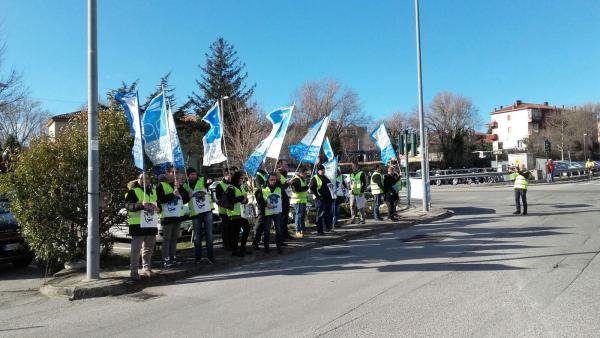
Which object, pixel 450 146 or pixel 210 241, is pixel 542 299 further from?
pixel 450 146

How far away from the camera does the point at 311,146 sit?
13.8 m

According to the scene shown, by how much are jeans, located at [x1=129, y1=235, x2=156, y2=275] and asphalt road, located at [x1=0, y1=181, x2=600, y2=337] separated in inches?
23.2

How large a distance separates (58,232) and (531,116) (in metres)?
111

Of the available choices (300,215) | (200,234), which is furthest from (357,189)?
(200,234)

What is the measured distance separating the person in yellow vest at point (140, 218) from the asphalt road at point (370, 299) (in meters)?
0.66

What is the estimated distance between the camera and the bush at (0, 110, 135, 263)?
8766mm

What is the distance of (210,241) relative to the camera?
945 centimetres

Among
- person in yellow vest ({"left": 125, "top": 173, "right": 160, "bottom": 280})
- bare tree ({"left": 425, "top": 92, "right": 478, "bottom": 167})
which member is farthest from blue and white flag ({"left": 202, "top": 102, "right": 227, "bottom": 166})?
bare tree ({"left": 425, "top": 92, "right": 478, "bottom": 167})

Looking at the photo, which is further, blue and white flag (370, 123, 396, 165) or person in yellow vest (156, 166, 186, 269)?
blue and white flag (370, 123, 396, 165)

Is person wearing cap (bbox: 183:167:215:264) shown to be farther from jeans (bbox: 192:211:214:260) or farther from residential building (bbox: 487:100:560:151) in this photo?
residential building (bbox: 487:100:560:151)

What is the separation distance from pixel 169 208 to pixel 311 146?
5.72m

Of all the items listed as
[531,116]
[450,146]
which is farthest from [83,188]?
[531,116]

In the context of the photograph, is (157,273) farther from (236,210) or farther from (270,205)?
(270,205)

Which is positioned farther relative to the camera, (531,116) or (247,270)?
→ (531,116)
